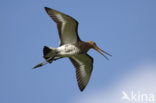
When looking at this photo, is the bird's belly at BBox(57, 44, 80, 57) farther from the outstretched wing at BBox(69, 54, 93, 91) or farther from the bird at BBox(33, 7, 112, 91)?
the outstretched wing at BBox(69, 54, 93, 91)

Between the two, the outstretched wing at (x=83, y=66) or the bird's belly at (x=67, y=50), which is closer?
the bird's belly at (x=67, y=50)

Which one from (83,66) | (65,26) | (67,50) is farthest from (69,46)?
(83,66)

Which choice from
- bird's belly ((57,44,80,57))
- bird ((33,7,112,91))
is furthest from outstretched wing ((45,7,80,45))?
bird's belly ((57,44,80,57))

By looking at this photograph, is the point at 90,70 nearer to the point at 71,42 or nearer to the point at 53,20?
the point at 71,42

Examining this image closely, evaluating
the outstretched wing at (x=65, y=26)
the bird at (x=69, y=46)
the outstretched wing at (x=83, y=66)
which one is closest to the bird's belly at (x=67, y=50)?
the bird at (x=69, y=46)

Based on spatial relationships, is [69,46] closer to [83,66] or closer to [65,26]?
[65,26]

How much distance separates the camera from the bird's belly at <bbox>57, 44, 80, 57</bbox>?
10992 millimetres

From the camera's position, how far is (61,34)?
1134 centimetres

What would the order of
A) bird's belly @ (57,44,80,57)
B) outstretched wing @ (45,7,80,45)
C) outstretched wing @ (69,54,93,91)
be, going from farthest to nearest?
outstretched wing @ (69,54,93,91) → bird's belly @ (57,44,80,57) → outstretched wing @ (45,7,80,45)

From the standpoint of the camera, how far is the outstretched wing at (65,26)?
10883 mm

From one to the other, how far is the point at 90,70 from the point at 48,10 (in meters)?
2.56

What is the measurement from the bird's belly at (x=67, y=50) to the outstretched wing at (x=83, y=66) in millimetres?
913

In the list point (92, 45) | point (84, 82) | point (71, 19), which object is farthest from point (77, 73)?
point (71, 19)

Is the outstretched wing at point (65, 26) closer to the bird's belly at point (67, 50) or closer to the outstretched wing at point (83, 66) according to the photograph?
the bird's belly at point (67, 50)
